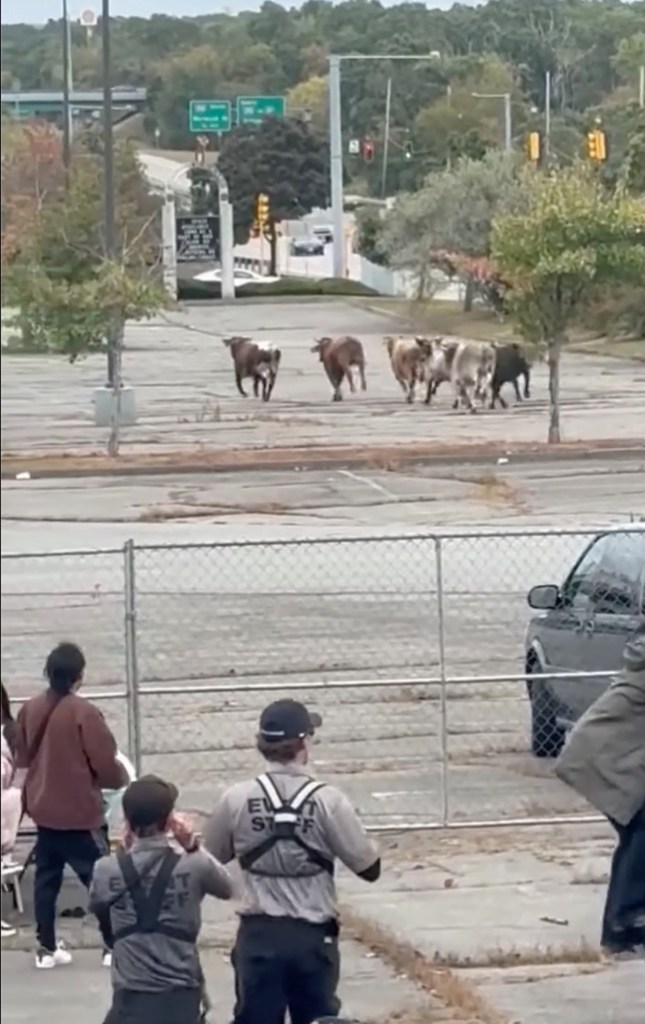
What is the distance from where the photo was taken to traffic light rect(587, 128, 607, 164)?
31.2 ft

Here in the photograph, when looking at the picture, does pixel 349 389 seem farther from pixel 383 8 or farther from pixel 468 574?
pixel 468 574

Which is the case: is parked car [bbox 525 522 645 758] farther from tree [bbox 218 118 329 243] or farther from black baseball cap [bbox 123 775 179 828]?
black baseball cap [bbox 123 775 179 828]

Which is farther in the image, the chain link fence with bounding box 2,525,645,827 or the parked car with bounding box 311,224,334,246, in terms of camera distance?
the chain link fence with bounding box 2,525,645,827

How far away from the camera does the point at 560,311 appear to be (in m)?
10.1

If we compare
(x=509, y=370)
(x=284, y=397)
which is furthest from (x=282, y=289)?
(x=509, y=370)

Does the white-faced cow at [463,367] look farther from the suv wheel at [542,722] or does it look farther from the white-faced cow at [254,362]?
the suv wheel at [542,722]

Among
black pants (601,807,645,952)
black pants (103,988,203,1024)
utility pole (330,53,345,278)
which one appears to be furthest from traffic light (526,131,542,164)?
black pants (103,988,203,1024)

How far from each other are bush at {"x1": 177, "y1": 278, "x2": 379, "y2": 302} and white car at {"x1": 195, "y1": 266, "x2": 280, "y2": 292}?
0.06 ft

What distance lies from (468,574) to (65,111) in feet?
33.2

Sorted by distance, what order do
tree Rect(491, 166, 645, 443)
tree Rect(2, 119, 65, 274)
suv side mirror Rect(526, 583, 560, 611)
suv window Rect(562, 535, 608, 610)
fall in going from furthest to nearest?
suv window Rect(562, 535, 608, 610) → suv side mirror Rect(526, 583, 560, 611) → tree Rect(491, 166, 645, 443) → tree Rect(2, 119, 65, 274)

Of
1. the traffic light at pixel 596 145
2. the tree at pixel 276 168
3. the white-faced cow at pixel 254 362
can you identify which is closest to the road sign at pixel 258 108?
the tree at pixel 276 168

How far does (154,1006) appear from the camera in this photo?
6.39 m

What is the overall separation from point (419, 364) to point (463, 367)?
24 cm

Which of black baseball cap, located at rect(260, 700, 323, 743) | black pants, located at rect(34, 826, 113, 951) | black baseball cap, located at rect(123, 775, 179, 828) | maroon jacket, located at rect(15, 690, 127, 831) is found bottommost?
black pants, located at rect(34, 826, 113, 951)
